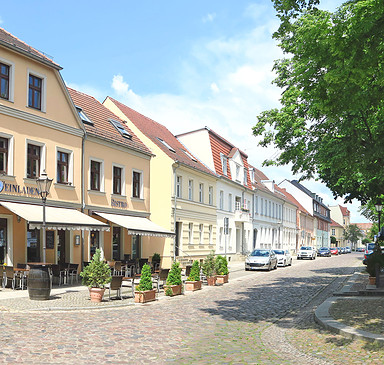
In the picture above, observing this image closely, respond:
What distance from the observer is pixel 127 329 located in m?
10.8

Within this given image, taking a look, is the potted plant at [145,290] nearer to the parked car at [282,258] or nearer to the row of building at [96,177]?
the row of building at [96,177]

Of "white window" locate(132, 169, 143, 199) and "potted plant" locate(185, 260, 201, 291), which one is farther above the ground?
"white window" locate(132, 169, 143, 199)

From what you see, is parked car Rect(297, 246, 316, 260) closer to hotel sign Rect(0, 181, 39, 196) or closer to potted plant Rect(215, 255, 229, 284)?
potted plant Rect(215, 255, 229, 284)

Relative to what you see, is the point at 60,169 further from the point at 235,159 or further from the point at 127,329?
the point at 235,159

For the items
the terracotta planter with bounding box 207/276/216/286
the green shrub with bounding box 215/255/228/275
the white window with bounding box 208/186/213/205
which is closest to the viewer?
the terracotta planter with bounding box 207/276/216/286

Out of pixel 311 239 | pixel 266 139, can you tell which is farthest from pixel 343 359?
pixel 311 239

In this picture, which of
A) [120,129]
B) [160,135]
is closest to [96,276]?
[120,129]

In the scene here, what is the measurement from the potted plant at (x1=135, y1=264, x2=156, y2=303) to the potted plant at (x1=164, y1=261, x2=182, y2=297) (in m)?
1.32

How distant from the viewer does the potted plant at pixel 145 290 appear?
51.2 ft

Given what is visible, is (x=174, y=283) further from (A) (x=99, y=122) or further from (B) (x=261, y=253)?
(B) (x=261, y=253)

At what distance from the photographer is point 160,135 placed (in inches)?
1481

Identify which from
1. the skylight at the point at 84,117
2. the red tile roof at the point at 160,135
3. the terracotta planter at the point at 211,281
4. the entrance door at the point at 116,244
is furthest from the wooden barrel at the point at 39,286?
the red tile roof at the point at 160,135

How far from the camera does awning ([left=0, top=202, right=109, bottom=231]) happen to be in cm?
1823

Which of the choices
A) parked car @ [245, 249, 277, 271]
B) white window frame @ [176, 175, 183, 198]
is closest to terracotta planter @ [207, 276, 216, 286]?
parked car @ [245, 249, 277, 271]
